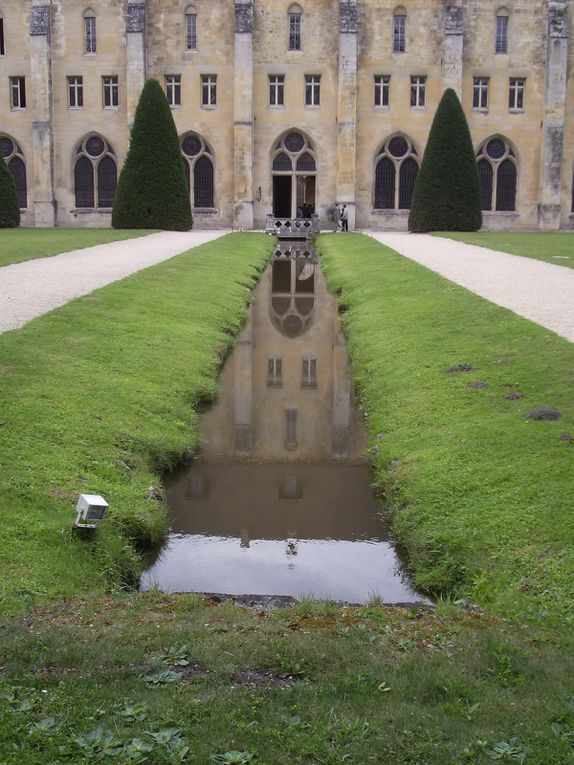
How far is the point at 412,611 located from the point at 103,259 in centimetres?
1714

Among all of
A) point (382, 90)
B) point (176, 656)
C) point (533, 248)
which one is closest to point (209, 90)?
point (382, 90)

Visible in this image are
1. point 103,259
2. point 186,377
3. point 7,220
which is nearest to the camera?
point 186,377

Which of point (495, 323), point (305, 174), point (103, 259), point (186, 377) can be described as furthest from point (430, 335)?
point (305, 174)

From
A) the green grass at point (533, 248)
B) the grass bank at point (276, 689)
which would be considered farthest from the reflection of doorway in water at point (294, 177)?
the grass bank at point (276, 689)

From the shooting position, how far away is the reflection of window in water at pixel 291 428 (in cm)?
866

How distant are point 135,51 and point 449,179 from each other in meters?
16.6

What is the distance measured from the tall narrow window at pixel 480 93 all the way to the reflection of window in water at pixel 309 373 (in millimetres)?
33616

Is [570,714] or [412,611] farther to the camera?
[412,611]

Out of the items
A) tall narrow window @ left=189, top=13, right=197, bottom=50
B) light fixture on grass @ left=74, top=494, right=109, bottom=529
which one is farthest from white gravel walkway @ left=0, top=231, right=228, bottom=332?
tall narrow window @ left=189, top=13, right=197, bottom=50

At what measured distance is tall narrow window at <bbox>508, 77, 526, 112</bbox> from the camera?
42.4 meters

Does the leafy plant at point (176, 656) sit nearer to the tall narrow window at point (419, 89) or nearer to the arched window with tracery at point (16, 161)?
the tall narrow window at point (419, 89)

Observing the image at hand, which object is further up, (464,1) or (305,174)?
(464,1)

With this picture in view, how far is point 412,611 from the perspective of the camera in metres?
4.85

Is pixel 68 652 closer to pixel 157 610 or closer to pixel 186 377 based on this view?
pixel 157 610
